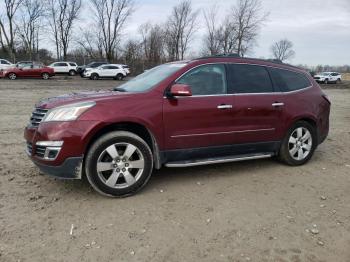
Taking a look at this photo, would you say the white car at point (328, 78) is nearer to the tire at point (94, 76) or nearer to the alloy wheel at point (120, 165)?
the tire at point (94, 76)

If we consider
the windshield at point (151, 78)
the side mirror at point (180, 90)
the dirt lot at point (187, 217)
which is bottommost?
the dirt lot at point (187, 217)

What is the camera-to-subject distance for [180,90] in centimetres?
460

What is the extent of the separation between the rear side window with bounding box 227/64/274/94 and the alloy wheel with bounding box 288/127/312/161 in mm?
841

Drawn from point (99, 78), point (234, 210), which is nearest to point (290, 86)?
point (234, 210)

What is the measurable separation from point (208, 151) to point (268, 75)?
161cm

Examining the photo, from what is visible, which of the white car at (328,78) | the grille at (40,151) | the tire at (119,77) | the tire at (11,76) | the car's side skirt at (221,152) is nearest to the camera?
the grille at (40,151)

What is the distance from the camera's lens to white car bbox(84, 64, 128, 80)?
36.4 m

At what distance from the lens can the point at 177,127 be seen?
186 inches

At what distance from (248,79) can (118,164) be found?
7.54 ft

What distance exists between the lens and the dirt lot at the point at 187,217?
3.33 metres

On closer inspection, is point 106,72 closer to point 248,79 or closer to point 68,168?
point 248,79

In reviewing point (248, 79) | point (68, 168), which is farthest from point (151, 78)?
point (68, 168)

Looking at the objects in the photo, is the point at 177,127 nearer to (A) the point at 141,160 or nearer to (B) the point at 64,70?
(A) the point at 141,160

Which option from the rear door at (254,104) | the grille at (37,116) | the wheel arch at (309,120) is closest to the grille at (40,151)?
the grille at (37,116)
